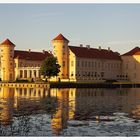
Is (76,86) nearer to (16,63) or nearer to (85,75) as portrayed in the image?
(85,75)

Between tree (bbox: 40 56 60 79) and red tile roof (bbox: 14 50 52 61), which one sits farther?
red tile roof (bbox: 14 50 52 61)

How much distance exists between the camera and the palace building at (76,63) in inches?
2323

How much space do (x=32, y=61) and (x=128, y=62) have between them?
47.5ft

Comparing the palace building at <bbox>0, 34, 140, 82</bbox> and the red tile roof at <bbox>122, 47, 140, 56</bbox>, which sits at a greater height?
the red tile roof at <bbox>122, 47, 140, 56</bbox>

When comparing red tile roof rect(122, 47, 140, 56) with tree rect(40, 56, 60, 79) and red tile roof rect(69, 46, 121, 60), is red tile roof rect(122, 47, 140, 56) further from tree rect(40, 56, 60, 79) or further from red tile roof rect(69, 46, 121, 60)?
tree rect(40, 56, 60, 79)

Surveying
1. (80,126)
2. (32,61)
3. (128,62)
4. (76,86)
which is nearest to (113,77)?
(128,62)

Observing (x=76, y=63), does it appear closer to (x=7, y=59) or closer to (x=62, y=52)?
(x=62, y=52)

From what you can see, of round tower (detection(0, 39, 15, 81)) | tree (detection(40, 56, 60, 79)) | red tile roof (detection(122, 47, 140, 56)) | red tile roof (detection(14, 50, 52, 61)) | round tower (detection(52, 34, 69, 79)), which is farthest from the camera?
red tile roof (detection(14, 50, 52, 61))

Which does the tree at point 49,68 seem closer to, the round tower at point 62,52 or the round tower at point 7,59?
the round tower at point 62,52

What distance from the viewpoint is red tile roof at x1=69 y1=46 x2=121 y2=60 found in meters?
59.8

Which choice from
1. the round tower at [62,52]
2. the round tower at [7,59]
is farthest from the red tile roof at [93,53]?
the round tower at [7,59]

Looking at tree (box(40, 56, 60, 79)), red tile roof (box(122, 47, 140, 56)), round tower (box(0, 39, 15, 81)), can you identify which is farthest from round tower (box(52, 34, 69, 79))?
red tile roof (box(122, 47, 140, 56))

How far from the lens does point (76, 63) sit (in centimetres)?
5859

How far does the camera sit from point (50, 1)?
32.2 feet
